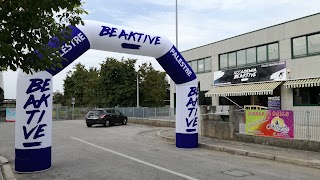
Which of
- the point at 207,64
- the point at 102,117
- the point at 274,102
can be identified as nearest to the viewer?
the point at 274,102

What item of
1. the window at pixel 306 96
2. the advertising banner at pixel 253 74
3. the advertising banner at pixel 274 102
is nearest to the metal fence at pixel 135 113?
the advertising banner at pixel 253 74

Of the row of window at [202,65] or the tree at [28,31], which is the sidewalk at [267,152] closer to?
the tree at [28,31]

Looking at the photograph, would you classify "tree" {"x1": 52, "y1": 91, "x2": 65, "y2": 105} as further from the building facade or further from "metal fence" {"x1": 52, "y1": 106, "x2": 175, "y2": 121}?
the building facade

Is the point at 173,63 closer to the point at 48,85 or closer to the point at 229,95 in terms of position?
the point at 48,85

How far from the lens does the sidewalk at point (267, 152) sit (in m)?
9.82

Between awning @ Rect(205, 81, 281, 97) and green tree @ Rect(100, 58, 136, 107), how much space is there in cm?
1571

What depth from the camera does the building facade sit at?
20219 millimetres

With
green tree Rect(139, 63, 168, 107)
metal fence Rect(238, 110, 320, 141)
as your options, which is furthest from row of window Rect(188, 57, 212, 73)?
metal fence Rect(238, 110, 320, 141)

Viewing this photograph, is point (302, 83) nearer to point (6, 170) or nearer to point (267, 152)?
point (267, 152)

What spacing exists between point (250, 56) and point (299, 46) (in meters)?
4.52

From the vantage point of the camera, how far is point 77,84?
59000mm

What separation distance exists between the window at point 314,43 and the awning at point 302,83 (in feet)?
6.46

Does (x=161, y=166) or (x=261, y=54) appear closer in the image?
(x=161, y=166)

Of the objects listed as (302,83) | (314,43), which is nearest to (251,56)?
(314,43)
